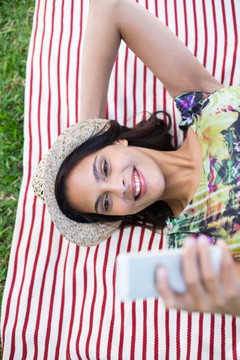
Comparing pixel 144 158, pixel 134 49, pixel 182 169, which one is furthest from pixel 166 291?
pixel 134 49

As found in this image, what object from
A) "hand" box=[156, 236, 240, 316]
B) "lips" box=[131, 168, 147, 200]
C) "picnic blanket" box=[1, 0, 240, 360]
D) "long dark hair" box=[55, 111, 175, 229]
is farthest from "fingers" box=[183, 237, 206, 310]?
"picnic blanket" box=[1, 0, 240, 360]

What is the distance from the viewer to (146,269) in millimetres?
790

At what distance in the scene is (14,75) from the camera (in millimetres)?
2846

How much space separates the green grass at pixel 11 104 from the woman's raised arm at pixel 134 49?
85 cm

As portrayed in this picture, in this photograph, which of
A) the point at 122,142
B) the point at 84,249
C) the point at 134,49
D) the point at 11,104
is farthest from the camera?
the point at 11,104

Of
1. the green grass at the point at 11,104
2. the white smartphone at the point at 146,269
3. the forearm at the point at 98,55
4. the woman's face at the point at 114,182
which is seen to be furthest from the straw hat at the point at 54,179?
the white smartphone at the point at 146,269

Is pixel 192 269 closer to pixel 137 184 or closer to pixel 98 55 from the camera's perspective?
pixel 137 184

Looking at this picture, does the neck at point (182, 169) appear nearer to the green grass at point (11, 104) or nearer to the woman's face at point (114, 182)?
the woman's face at point (114, 182)

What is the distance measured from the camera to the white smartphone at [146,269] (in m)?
0.78

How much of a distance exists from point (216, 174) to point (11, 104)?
1856mm

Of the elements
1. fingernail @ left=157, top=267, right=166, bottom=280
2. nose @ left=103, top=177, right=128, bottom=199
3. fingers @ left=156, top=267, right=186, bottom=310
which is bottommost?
fingers @ left=156, top=267, right=186, bottom=310

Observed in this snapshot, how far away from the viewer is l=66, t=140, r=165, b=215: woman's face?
168 centimetres

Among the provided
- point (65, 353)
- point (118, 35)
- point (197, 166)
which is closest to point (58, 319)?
point (65, 353)

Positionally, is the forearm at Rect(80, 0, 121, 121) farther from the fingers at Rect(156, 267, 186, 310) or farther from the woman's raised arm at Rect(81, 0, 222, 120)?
Result: the fingers at Rect(156, 267, 186, 310)
